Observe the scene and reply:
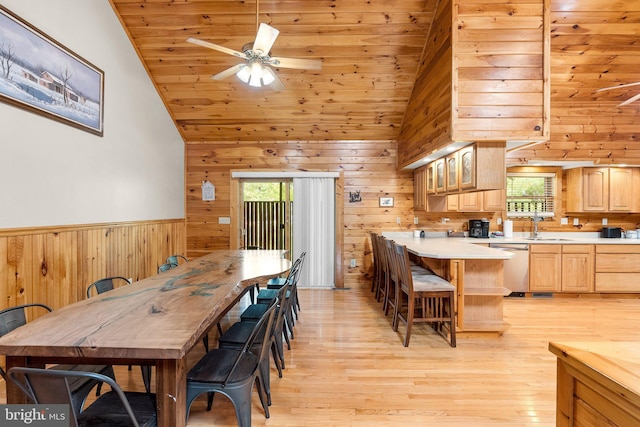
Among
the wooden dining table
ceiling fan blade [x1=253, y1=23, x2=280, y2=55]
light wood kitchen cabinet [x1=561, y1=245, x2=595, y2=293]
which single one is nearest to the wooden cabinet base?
the wooden dining table

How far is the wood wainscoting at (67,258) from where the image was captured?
7.25 feet

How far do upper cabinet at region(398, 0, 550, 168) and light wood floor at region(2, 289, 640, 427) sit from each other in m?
1.93

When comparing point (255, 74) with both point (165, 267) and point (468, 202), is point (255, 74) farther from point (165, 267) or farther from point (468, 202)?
point (468, 202)

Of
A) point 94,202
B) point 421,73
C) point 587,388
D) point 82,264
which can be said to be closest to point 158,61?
point 94,202

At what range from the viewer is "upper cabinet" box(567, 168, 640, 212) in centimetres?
447

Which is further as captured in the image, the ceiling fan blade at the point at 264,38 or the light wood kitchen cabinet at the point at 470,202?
the light wood kitchen cabinet at the point at 470,202

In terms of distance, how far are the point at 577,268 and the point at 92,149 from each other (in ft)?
20.3

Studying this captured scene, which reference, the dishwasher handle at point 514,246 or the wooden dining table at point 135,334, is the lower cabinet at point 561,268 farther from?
the wooden dining table at point 135,334

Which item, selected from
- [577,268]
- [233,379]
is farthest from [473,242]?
[233,379]

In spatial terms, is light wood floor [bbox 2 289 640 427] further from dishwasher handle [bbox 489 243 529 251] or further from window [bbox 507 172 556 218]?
window [bbox 507 172 556 218]

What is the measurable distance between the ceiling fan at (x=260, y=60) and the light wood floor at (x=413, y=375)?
2.43 meters

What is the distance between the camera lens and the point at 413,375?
2.32 m

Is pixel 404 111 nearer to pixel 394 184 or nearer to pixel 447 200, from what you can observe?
pixel 394 184

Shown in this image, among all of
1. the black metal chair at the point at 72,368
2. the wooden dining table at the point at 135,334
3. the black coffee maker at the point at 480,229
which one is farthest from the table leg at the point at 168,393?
the black coffee maker at the point at 480,229
